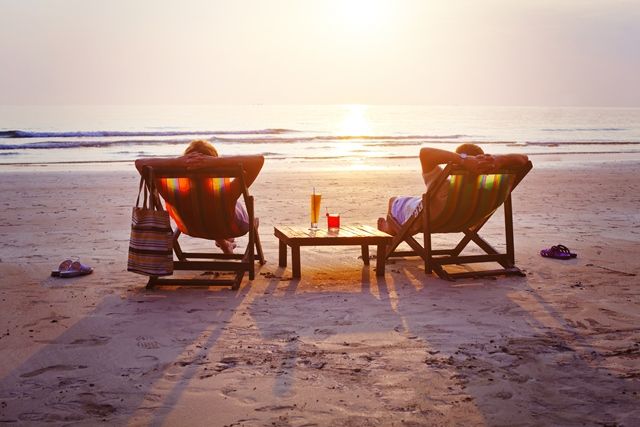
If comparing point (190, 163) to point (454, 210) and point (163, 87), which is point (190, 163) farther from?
point (163, 87)

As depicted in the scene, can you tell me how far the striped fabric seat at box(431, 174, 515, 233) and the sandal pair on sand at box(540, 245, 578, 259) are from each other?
101 cm

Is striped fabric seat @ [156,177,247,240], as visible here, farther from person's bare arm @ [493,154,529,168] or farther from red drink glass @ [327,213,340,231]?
person's bare arm @ [493,154,529,168]

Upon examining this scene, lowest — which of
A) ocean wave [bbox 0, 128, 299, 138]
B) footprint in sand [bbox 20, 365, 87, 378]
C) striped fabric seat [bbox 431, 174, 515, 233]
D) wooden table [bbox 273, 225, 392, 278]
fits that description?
footprint in sand [bbox 20, 365, 87, 378]

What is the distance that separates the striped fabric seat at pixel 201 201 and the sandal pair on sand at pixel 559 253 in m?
2.86

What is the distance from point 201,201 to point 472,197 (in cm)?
208

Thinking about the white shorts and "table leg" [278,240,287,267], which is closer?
the white shorts

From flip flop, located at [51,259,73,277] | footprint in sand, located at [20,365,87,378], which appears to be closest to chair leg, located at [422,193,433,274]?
flip flop, located at [51,259,73,277]

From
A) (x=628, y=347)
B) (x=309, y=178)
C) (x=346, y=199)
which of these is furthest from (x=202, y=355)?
(x=309, y=178)

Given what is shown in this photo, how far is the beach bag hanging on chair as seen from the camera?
506cm

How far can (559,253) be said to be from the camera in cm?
635

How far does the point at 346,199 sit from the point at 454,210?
5.91 meters

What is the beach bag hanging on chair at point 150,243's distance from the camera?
5059 mm

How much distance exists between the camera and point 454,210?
5578 mm

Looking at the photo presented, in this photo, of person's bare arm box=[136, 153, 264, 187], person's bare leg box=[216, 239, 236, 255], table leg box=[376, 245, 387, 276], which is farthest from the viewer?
person's bare leg box=[216, 239, 236, 255]
